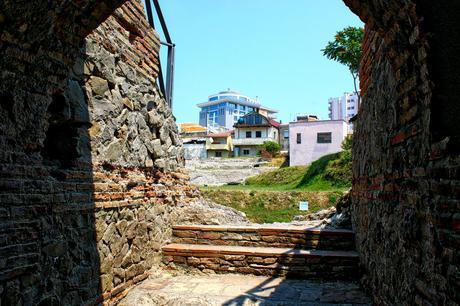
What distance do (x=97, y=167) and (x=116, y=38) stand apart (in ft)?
5.14

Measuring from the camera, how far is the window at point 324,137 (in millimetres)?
32062

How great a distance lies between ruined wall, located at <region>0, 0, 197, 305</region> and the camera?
102 inches

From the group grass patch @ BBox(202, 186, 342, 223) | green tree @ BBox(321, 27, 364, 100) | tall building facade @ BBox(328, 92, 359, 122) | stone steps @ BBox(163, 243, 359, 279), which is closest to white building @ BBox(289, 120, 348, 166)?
green tree @ BBox(321, 27, 364, 100)

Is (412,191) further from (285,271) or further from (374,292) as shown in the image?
(285,271)

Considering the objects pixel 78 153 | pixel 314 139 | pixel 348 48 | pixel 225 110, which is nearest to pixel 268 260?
pixel 78 153

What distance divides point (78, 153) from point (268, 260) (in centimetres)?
289

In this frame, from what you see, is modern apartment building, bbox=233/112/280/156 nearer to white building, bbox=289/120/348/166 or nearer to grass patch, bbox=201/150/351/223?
white building, bbox=289/120/348/166

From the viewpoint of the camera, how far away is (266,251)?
5.18m

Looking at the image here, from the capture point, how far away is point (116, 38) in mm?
4383

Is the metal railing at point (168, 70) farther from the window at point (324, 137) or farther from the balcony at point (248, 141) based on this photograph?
the balcony at point (248, 141)

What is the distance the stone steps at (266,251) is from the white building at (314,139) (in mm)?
27010

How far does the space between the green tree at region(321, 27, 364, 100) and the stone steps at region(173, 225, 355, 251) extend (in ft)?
64.4

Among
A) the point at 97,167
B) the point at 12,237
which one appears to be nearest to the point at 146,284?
the point at 97,167

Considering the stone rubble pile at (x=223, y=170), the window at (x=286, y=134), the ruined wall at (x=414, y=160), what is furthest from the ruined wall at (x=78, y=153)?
the window at (x=286, y=134)
